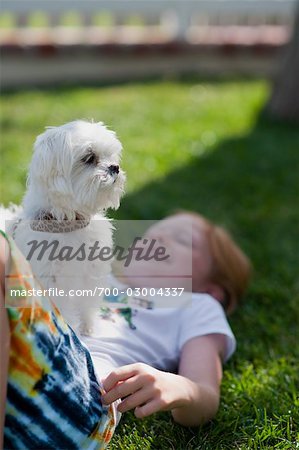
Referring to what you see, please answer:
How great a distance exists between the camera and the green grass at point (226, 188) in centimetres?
233

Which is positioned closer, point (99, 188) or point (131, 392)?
point (131, 392)

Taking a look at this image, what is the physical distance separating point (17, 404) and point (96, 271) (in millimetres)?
610

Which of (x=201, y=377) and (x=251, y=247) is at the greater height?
(x=201, y=377)

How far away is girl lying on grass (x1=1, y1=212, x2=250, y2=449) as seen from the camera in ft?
5.67

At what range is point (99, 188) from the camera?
82.4 inches

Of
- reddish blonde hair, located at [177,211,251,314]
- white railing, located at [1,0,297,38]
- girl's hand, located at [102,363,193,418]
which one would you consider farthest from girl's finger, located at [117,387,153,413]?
white railing, located at [1,0,297,38]

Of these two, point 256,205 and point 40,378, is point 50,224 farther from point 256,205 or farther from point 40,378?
point 256,205

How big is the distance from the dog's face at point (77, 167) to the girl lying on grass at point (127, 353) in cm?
38

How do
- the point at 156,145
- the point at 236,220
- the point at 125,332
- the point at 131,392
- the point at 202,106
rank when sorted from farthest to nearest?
1. the point at 202,106
2. the point at 156,145
3. the point at 236,220
4. the point at 125,332
5. the point at 131,392

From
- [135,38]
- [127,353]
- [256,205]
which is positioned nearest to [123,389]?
[127,353]

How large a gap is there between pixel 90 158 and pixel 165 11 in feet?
24.7

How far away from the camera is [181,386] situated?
6.88 ft

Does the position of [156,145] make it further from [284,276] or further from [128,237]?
[284,276]

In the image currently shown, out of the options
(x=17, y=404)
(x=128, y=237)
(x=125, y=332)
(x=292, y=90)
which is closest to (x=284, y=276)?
(x=128, y=237)
